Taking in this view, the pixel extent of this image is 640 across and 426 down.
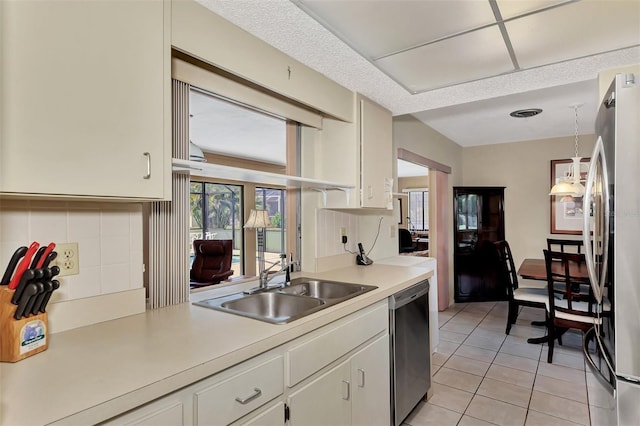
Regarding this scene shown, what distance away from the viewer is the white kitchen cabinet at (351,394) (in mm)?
1415

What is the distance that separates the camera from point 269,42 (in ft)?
5.71

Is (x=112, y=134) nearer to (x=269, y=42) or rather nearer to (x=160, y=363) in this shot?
(x=160, y=363)

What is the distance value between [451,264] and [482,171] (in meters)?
1.57

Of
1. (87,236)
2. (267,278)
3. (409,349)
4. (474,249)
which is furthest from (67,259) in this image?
(474,249)

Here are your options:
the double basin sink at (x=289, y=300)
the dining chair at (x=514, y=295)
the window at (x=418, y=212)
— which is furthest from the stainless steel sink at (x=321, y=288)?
the window at (x=418, y=212)

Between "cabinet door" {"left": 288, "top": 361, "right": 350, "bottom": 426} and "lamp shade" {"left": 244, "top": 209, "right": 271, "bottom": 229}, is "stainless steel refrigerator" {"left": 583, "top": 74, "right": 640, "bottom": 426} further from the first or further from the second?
"lamp shade" {"left": 244, "top": 209, "right": 271, "bottom": 229}

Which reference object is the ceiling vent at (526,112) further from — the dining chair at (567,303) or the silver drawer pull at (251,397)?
the silver drawer pull at (251,397)

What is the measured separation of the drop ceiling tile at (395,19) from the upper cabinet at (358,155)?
644 mm

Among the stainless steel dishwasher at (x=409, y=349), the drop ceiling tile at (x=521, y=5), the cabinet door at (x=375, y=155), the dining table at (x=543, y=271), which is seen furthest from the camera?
the dining table at (x=543, y=271)

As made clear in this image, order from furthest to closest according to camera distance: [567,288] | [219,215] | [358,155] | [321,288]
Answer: [567,288] → [219,215] → [358,155] → [321,288]

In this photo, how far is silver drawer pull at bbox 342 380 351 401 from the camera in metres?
1.64

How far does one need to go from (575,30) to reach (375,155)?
1285 millimetres

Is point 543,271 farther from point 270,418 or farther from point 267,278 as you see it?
point 270,418

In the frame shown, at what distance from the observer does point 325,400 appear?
1.52m
